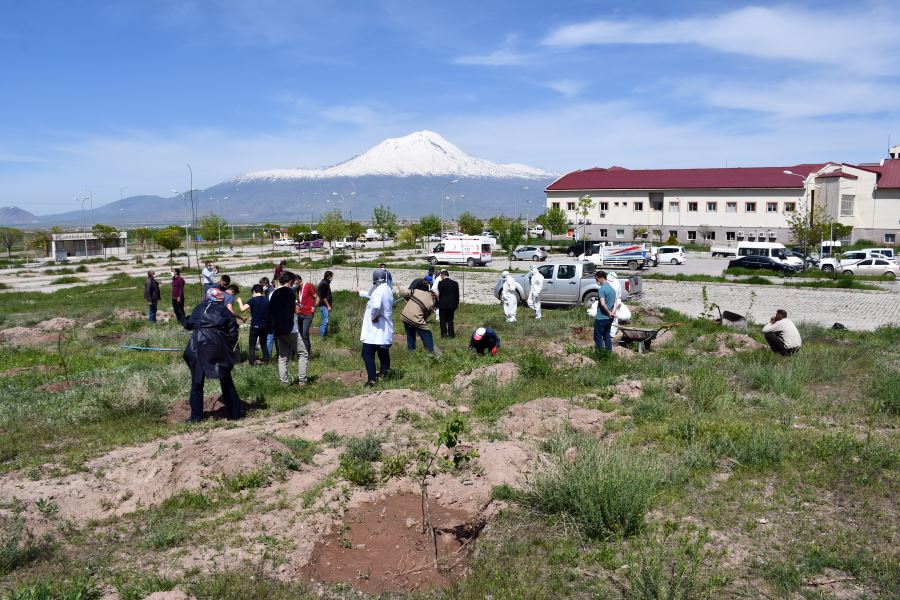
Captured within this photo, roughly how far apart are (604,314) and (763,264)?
28135 millimetres

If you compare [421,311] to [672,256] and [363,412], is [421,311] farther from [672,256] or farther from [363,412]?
[672,256]

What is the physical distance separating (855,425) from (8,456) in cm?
953

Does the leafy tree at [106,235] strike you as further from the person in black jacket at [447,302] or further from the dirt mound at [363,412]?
the dirt mound at [363,412]

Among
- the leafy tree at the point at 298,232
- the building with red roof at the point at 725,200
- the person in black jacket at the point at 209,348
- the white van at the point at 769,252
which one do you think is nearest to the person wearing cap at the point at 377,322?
the person in black jacket at the point at 209,348

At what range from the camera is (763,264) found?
3622 centimetres

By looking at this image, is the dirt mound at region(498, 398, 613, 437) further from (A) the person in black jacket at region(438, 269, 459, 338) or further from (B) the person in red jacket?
(B) the person in red jacket

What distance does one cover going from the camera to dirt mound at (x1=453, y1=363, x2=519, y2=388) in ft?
33.3

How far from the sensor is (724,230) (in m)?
67.2

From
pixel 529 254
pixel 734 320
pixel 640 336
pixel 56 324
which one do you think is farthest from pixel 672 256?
pixel 56 324

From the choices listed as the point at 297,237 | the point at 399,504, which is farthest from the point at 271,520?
the point at 297,237

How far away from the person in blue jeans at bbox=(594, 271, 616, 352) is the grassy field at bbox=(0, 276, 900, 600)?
860 millimetres

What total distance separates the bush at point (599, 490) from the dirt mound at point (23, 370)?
10310 millimetres

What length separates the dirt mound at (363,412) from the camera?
318 inches

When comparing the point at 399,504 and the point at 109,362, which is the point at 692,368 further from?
the point at 109,362
